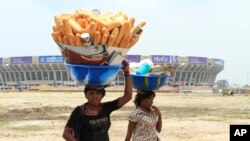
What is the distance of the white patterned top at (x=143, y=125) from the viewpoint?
4.75 m

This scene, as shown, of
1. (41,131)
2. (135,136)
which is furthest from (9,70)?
(135,136)

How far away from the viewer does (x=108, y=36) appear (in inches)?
148

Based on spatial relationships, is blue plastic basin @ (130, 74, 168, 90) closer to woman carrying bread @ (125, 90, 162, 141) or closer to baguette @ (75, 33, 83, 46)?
woman carrying bread @ (125, 90, 162, 141)

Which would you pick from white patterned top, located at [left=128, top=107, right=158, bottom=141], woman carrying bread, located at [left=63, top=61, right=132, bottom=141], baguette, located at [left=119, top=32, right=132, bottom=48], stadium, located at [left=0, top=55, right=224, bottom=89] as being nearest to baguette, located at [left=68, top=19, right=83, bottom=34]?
baguette, located at [left=119, top=32, right=132, bottom=48]

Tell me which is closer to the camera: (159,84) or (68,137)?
(68,137)

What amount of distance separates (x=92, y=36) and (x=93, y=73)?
0.33m

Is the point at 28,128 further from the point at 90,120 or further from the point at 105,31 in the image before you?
the point at 105,31

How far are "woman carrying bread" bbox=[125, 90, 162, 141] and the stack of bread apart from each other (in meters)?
0.95

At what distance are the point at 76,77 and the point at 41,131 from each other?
9.63m

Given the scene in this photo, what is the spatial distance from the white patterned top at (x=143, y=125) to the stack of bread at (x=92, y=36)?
3.39 feet

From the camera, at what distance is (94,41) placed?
147 inches

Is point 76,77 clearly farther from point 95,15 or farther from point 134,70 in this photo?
point 134,70

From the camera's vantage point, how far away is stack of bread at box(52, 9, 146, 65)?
12.3ft

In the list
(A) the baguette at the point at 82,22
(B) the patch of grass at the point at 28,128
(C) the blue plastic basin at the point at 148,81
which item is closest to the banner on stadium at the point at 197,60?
(B) the patch of grass at the point at 28,128
